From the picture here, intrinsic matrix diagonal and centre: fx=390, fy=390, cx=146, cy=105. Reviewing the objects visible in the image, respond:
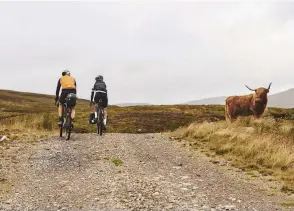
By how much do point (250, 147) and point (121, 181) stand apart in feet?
20.0

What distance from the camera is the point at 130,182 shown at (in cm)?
945

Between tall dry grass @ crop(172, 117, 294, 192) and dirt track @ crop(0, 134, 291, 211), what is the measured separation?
2.80 ft

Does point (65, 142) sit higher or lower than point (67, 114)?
lower

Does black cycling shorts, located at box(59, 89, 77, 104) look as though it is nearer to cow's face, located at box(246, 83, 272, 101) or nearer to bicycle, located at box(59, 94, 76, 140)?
bicycle, located at box(59, 94, 76, 140)

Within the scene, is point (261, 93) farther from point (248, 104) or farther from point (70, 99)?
point (70, 99)

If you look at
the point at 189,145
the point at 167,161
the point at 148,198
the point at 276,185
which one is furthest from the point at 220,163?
the point at 148,198

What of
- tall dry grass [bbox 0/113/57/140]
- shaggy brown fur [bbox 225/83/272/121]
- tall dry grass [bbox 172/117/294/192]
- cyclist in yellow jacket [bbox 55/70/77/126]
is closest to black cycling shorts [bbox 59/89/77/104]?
cyclist in yellow jacket [bbox 55/70/77/126]

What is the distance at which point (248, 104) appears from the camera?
25.4 m

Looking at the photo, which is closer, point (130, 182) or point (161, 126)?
point (130, 182)

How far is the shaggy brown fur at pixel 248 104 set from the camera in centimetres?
2398

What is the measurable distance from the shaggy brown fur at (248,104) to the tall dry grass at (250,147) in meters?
3.81

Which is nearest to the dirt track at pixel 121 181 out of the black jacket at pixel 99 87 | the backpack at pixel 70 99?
the backpack at pixel 70 99

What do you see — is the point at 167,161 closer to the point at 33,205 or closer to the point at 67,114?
the point at 33,205

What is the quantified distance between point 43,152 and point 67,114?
3.97 metres
